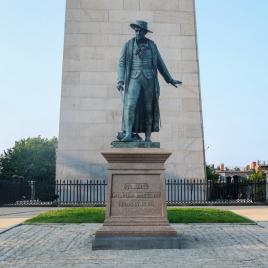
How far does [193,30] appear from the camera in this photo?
25.0 meters

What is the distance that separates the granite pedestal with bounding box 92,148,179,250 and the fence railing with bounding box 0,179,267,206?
1226 centimetres

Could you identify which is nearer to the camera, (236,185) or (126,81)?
(126,81)

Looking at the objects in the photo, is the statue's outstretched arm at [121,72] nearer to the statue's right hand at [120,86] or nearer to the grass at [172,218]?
the statue's right hand at [120,86]

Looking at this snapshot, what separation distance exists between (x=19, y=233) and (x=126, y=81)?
477cm

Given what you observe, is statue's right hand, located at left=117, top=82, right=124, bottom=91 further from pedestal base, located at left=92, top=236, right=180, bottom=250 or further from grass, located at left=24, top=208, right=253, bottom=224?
grass, located at left=24, top=208, right=253, bottom=224

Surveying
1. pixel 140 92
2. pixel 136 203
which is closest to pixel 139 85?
pixel 140 92

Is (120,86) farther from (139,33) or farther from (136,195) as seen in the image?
(136,195)

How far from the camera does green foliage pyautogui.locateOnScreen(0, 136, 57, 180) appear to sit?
5616 centimetres

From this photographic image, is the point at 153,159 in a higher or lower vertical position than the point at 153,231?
higher

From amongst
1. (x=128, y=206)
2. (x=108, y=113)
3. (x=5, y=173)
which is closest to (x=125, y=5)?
(x=108, y=113)

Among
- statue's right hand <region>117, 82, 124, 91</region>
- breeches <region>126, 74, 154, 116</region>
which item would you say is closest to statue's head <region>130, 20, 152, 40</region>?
breeches <region>126, 74, 154, 116</region>

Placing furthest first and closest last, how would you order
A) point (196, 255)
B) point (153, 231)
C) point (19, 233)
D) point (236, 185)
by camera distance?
point (236, 185) < point (19, 233) < point (153, 231) < point (196, 255)

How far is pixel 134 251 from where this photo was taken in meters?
9.12

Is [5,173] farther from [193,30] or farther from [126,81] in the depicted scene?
[126,81]
